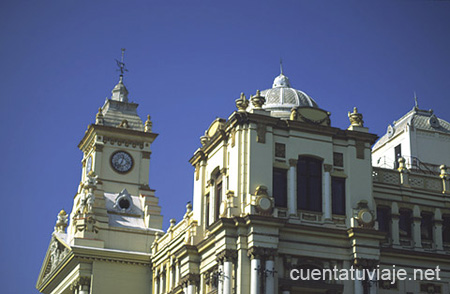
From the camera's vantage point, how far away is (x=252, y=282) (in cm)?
4272

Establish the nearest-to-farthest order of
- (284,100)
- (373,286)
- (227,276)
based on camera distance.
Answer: (227,276) < (373,286) < (284,100)

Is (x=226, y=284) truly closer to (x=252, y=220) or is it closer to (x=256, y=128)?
(x=252, y=220)

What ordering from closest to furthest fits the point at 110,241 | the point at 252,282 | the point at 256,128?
the point at 252,282
the point at 256,128
the point at 110,241

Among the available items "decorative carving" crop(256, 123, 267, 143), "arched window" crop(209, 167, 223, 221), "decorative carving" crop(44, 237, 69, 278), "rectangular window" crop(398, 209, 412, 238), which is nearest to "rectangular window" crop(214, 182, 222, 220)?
"arched window" crop(209, 167, 223, 221)

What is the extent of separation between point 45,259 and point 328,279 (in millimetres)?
37290

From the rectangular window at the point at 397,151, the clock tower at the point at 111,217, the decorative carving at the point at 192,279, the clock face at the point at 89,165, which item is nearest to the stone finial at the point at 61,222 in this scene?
the clock tower at the point at 111,217

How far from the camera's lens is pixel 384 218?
164 feet

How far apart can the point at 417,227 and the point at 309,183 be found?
8.01 meters

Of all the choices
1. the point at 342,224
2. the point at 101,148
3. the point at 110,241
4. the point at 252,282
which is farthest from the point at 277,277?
the point at 101,148

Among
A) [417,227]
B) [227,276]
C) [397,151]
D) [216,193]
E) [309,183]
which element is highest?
[397,151]

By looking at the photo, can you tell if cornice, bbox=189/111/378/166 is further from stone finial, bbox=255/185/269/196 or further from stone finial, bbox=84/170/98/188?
stone finial, bbox=84/170/98/188

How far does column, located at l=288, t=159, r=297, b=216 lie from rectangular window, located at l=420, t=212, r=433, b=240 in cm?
955

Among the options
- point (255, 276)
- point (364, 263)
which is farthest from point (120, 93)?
point (255, 276)

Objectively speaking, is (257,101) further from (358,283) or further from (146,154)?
(146,154)
